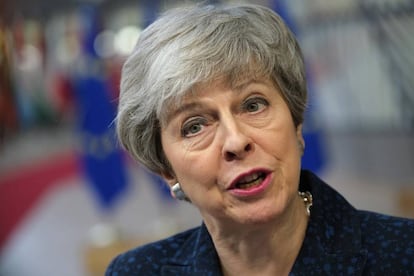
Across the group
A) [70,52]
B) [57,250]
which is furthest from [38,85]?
[57,250]

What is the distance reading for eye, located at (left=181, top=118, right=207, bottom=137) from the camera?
4.84ft

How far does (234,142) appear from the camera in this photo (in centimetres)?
139

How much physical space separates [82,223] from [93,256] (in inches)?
64.5

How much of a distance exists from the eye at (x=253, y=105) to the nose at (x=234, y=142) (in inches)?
1.9

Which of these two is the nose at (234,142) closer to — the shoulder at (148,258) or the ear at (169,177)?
the ear at (169,177)

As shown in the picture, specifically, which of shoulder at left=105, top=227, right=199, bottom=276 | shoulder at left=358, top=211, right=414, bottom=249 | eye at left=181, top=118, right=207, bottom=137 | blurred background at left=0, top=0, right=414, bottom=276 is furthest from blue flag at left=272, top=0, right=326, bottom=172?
eye at left=181, top=118, right=207, bottom=137

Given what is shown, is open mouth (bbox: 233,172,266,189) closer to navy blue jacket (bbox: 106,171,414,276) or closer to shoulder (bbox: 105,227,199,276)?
navy blue jacket (bbox: 106,171,414,276)

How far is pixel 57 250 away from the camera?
555 cm

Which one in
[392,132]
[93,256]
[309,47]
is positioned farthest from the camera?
[309,47]

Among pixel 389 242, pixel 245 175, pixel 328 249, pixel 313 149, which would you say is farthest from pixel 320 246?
pixel 313 149

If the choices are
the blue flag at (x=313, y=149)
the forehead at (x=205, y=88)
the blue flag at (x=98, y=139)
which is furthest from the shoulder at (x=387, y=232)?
the blue flag at (x=98, y=139)

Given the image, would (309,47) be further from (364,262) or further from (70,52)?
(364,262)

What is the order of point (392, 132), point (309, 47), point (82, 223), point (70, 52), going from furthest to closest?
point (70, 52), point (82, 223), point (309, 47), point (392, 132)

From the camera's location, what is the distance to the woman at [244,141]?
56.0 inches
